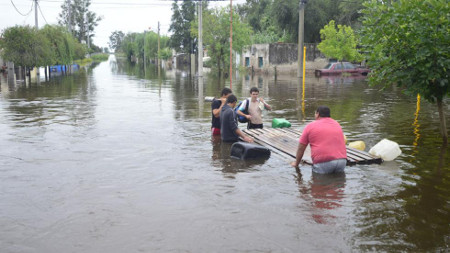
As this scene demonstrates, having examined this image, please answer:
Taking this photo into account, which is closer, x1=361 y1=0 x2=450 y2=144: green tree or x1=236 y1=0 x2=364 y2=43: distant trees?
x1=361 y1=0 x2=450 y2=144: green tree

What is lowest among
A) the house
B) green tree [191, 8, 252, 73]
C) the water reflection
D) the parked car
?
the water reflection

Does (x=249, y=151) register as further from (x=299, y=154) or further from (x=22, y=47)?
(x=22, y=47)

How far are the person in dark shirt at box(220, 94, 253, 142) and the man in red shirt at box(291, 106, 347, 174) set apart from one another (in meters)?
2.23

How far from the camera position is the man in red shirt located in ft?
23.6

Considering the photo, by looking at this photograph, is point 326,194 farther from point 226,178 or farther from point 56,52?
point 56,52

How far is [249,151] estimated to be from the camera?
28.1 ft

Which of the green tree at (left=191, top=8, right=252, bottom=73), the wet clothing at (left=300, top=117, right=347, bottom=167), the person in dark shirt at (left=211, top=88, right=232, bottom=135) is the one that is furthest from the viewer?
the green tree at (left=191, top=8, right=252, bottom=73)

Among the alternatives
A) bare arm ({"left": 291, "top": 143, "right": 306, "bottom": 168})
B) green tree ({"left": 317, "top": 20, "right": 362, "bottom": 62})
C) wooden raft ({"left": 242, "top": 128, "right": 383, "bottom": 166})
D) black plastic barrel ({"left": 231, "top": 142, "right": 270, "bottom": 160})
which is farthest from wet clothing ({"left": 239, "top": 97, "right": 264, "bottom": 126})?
green tree ({"left": 317, "top": 20, "right": 362, "bottom": 62})

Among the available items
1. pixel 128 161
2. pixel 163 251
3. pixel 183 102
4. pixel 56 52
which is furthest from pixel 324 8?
pixel 163 251

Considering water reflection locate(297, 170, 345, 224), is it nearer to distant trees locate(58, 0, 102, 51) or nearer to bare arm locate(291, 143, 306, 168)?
bare arm locate(291, 143, 306, 168)

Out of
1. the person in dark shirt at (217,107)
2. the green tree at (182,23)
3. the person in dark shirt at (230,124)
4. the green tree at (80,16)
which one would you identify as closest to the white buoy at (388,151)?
the person in dark shirt at (230,124)

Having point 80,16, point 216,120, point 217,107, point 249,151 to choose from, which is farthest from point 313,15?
point 80,16

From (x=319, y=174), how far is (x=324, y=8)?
155 feet

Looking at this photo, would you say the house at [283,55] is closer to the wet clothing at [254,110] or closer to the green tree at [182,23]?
the green tree at [182,23]
